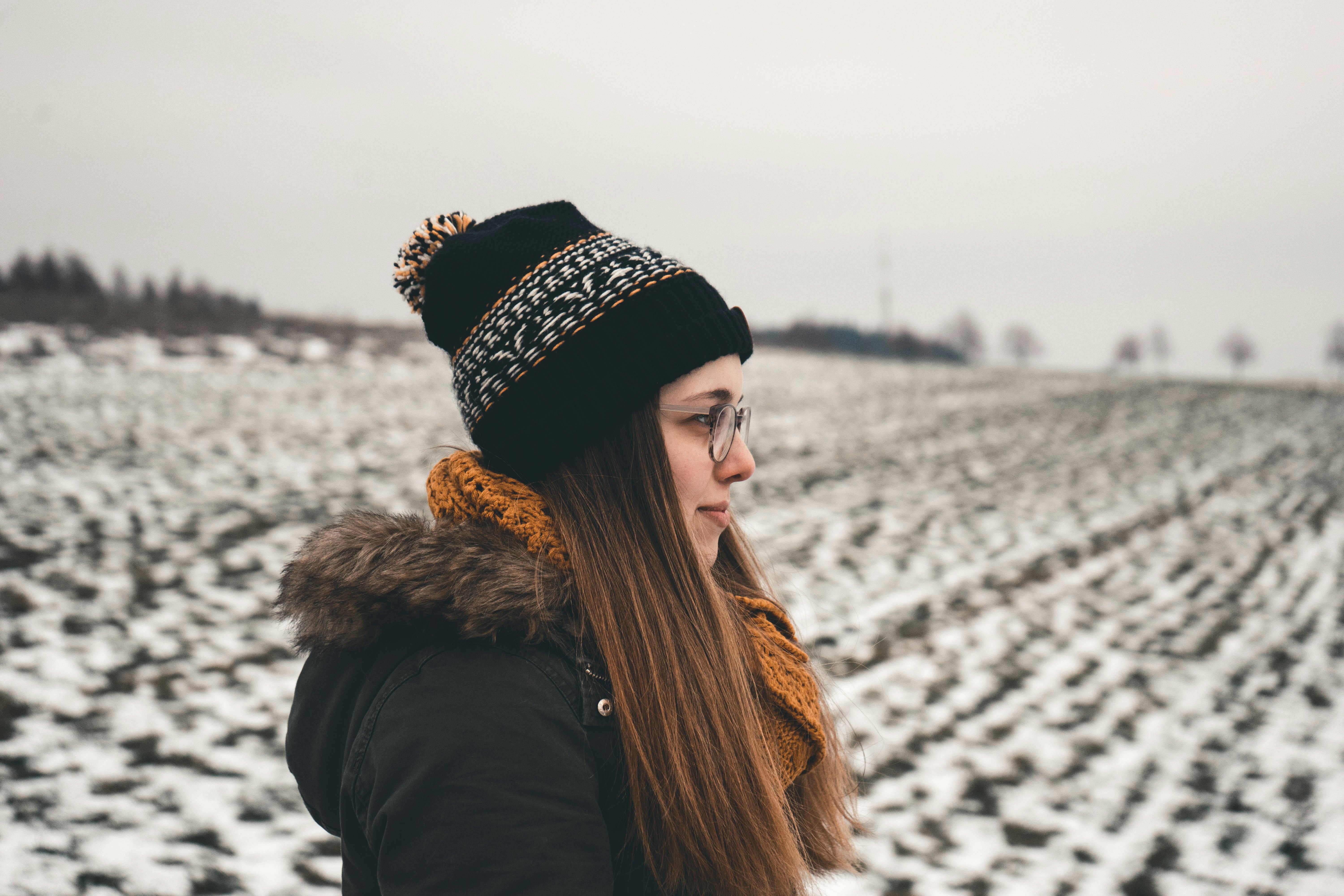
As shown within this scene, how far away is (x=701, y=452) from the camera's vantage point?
1248 mm

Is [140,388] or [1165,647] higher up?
[140,388]

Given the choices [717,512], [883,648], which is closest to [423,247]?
[717,512]

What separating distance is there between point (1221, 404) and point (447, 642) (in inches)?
1105

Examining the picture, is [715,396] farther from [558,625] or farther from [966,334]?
[966,334]

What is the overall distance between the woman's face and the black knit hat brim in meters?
0.03

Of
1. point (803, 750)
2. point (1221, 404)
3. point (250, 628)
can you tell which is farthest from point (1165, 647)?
point (1221, 404)

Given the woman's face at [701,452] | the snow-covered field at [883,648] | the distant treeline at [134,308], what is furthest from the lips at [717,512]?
the distant treeline at [134,308]

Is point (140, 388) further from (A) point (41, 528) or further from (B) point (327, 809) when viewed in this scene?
(B) point (327, 809)

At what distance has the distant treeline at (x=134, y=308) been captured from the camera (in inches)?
641

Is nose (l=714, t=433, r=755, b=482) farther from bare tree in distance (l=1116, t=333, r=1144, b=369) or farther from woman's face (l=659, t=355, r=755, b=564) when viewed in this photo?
bare tree in distance (l=1116, t=333, r=1144, b=369)

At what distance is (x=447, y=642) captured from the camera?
3.27 ft

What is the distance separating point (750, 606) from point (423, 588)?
2.11 ft

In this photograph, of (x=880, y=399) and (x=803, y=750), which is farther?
(x=880, y=399)

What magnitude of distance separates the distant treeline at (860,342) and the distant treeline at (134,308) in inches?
1001
